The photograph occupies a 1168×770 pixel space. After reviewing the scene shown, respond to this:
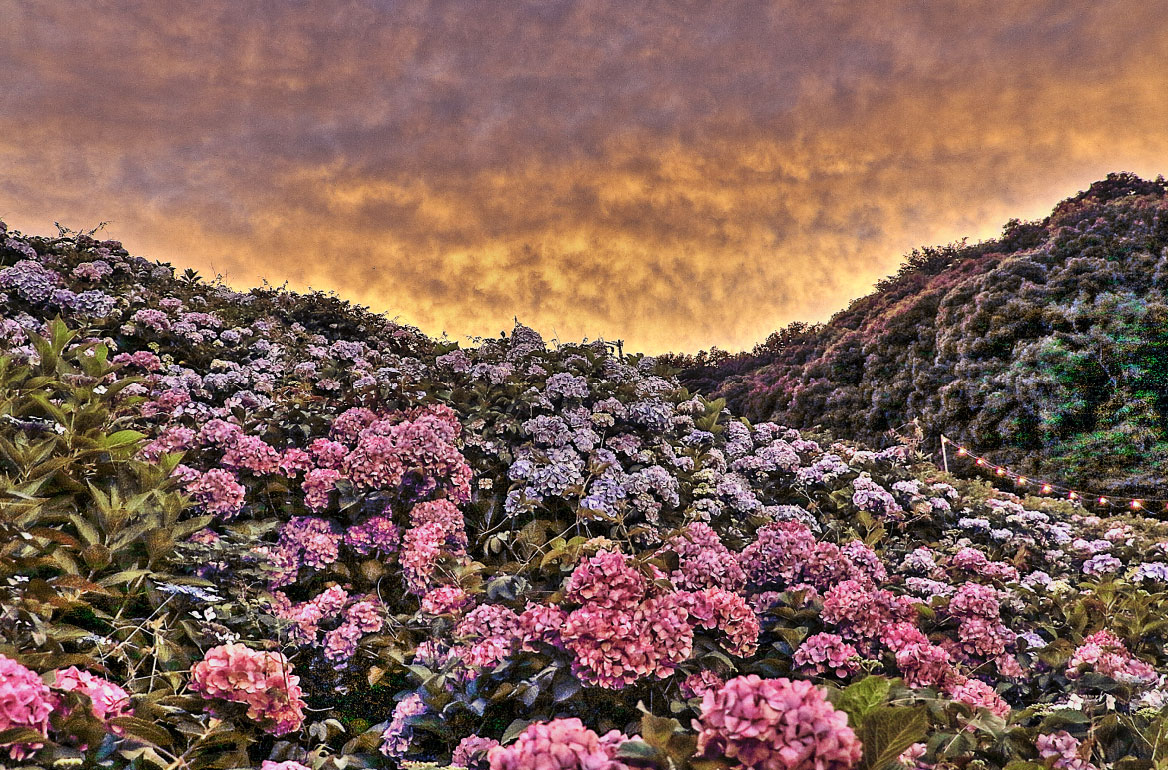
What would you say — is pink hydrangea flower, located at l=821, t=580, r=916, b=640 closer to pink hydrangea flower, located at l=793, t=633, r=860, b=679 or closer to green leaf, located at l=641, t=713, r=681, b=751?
pink hydrangea flower, located at l=793, t=633, r=860, b=679

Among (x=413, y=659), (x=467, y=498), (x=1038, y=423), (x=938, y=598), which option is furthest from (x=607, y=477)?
(x=1038, y=423)

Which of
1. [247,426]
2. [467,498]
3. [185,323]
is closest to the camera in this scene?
[467,498]

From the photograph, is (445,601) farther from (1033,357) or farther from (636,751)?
(1033,357)

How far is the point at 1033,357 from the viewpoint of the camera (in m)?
9.56

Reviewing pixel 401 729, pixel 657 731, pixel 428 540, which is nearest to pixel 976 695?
pixel 657 731

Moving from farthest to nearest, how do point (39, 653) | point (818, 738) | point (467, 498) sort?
point (467, 498) → point (39, 653) → point (818, 738)

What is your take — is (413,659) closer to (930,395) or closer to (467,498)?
(467,498)

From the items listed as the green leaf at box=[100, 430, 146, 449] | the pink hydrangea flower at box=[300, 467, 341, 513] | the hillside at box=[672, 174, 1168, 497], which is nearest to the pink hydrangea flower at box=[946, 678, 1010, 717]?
the pink hydrangea flower at box=[300, 467, 341, 513]

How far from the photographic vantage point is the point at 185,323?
19.4 ft

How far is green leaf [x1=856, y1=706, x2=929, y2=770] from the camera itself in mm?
1299

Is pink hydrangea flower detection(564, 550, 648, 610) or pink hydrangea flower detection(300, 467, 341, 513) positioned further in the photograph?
pink hydrangea flower detection(300, 467, 341, 513)

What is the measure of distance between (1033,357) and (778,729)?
10.1 metres

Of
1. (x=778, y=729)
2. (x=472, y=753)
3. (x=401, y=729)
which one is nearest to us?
(x=778, y=729)

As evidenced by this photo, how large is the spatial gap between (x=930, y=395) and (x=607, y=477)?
8729 millimetres
